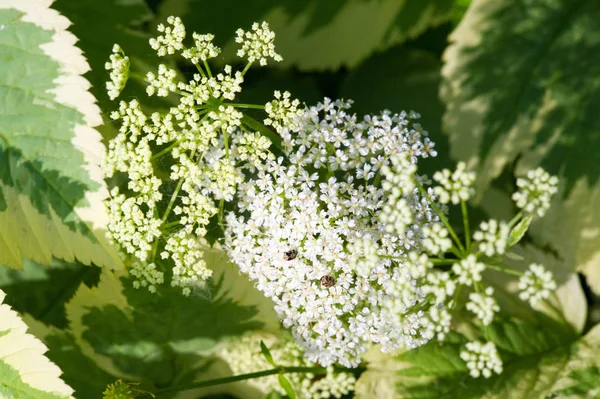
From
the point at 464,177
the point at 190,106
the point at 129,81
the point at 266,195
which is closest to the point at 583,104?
the point at 464,177

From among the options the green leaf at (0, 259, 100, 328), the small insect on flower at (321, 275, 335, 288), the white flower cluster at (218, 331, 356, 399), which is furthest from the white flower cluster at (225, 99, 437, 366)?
the green leaf at (0, 259, 100, 328)

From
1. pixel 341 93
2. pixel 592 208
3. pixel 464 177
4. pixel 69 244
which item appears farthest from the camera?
pixel 341 93

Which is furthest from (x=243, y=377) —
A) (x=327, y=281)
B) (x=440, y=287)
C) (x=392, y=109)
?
(x=392, y=109)

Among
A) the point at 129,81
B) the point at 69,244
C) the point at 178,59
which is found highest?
the point at 178,59

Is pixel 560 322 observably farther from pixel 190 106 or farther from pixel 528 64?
pixel 190 106

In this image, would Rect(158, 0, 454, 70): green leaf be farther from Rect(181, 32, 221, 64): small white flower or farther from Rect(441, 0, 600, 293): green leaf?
Rect(181, 32, 221, 64): small white flower

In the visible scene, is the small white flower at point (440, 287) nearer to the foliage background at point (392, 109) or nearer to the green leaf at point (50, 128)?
the foliage background at point (392, 109)

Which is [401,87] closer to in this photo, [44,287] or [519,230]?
[519,230]
